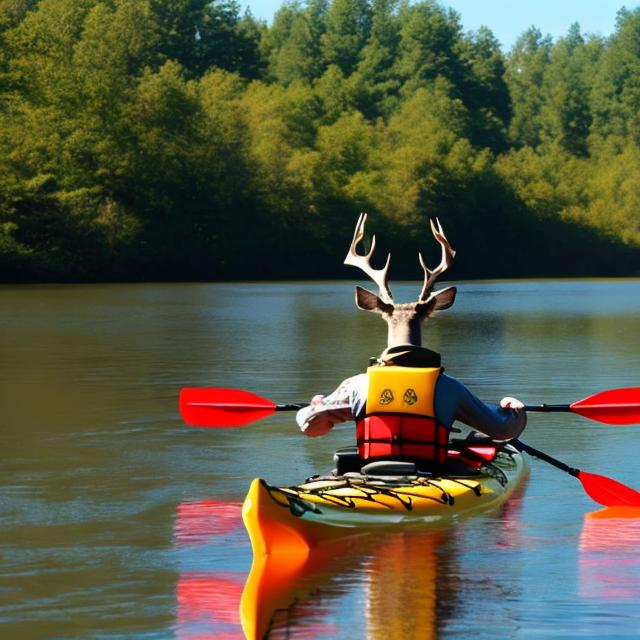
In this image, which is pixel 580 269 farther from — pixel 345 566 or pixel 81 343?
pixel 345 566

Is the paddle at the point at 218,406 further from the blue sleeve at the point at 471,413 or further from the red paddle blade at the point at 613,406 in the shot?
the blue sleeve at the point at 471,413

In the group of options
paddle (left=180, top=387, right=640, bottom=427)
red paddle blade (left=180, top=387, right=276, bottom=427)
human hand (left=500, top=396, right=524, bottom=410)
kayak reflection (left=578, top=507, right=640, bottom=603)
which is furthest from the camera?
red paddle blade (left=180, top=387, right=276, bottom=427)

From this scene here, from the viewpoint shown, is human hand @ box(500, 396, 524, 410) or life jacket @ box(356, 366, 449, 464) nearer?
life jacket @ box(356, 366, 449, 464)

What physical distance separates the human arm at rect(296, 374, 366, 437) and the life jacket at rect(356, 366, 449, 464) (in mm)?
225

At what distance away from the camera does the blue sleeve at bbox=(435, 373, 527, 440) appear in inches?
399

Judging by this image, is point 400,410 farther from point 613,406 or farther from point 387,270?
point 613,406

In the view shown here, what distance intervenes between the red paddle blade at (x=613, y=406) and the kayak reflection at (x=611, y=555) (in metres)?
1.27

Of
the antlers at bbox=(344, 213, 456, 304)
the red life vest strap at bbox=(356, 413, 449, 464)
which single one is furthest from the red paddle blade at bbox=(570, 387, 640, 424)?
the red life vest strap at bbox=(356, 413, 449, 464)

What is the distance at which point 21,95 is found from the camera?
74.6m

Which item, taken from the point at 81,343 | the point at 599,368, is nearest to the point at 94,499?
the point at 599,368

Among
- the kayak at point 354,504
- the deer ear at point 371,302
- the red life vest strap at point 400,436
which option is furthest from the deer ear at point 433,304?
the kayak at point 354,504

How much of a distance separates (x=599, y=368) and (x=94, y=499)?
41.8 feet

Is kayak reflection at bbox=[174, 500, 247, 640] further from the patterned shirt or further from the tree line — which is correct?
the tree line

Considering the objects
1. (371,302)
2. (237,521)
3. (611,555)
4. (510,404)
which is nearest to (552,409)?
(510,404)
